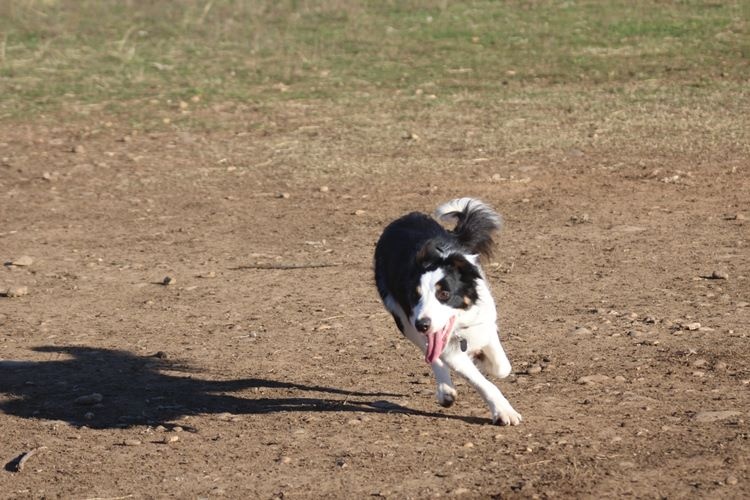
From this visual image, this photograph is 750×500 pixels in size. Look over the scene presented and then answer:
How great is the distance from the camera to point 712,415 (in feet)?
21.1

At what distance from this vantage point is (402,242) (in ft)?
22.6

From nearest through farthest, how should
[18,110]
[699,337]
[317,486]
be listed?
[317,486] < [699,337] < [18,110]

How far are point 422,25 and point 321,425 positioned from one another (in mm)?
13140

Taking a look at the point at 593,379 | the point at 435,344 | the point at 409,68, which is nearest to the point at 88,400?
the point at 435,344

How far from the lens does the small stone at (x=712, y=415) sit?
20.9ft


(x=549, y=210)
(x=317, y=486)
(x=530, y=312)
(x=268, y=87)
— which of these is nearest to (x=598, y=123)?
(x=549, y=210)

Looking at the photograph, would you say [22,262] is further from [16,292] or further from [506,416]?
[506,416]

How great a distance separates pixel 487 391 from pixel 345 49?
11.9 metres

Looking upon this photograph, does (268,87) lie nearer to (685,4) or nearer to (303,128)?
(303,128)

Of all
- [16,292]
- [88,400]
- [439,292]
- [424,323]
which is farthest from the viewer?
[16,292]

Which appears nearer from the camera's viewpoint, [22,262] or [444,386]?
[444,386]

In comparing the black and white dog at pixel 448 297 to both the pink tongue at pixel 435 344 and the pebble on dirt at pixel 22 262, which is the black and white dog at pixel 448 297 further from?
the pebble on dirt at pixel 22 262

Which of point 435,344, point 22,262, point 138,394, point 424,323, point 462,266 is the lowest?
point 22,262

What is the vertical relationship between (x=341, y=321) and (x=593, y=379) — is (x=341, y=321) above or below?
below
